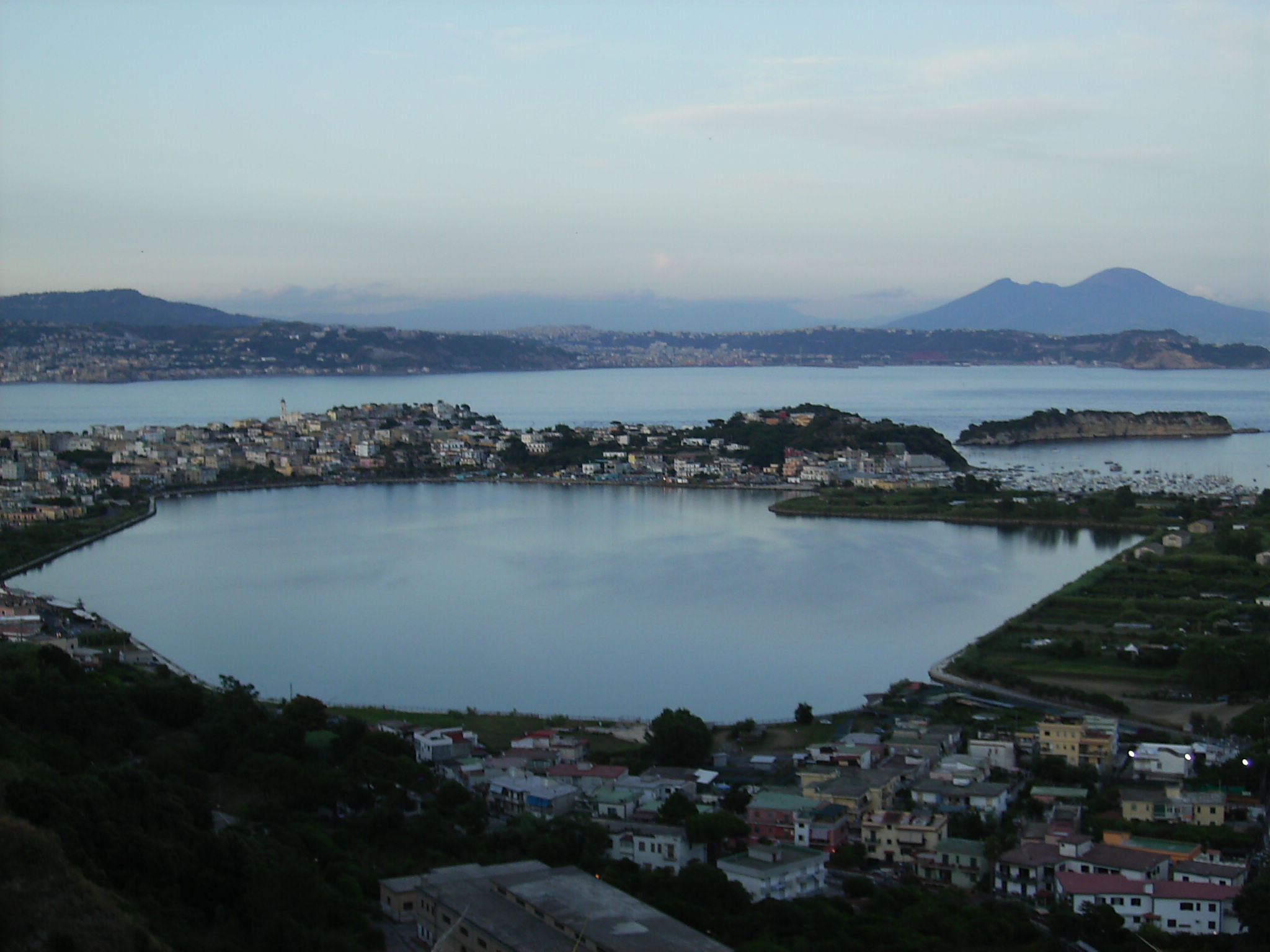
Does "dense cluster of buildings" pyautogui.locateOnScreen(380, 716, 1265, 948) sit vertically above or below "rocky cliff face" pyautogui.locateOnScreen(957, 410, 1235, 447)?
below

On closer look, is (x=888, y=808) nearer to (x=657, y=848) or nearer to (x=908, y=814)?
(x=908, y=814)

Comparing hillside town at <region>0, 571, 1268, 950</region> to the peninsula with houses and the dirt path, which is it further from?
the dirt path

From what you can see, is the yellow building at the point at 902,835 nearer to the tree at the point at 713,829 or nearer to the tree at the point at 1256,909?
the tree at the point at 713,829

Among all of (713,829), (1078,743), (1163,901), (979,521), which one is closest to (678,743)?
(713,829)

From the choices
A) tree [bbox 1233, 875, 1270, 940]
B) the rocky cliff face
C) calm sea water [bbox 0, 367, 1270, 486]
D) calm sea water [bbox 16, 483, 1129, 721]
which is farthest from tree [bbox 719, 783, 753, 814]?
the rocky cliff face

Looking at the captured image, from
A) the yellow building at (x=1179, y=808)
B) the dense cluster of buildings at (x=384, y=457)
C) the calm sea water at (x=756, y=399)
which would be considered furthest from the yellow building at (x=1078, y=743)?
the calm sea water at (x=756, y=399)

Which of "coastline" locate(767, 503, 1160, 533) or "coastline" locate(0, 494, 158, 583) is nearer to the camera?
"coastline" locate(0, 494, 158, 583)

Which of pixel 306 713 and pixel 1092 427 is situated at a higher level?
pixel 1092 427
